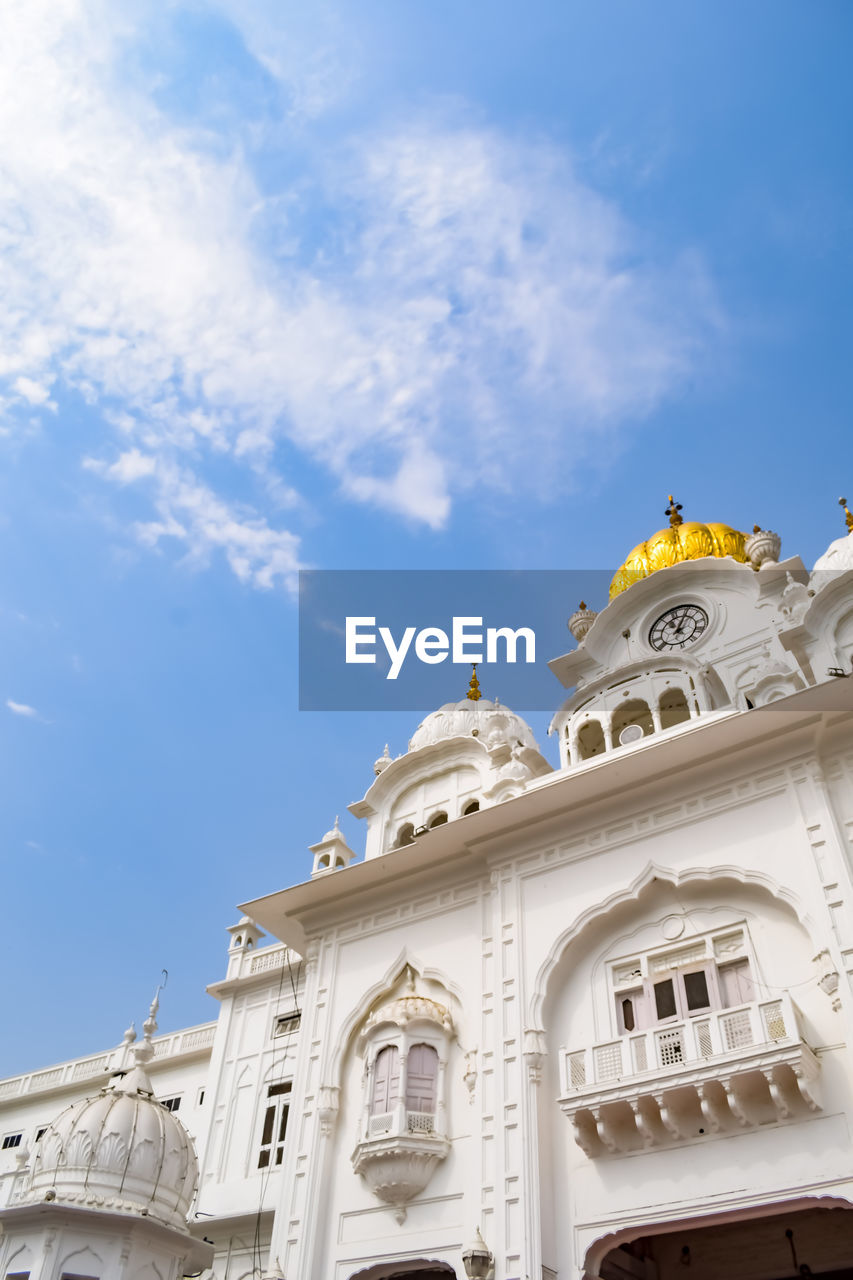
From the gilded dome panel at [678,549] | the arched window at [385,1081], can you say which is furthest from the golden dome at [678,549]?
the arched window at [385,1081]

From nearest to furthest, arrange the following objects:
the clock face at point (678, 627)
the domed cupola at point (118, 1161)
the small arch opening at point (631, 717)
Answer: the domed cupola at point (118, 1161), the small arch opening at point (631, 717), the clock face at point (678, 627)

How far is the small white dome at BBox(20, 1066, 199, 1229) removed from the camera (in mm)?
12883

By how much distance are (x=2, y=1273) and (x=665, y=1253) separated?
9.52m

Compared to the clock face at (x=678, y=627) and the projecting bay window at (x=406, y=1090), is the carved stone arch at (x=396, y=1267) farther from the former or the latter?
the clock face at (x=678, y=627)

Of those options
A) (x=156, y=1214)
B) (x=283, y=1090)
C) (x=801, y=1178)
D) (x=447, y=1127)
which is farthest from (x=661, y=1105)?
(x=283, y=1090)

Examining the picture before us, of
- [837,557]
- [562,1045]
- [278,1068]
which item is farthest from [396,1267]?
[837,557]

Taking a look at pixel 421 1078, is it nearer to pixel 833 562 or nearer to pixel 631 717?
pixel 631 717

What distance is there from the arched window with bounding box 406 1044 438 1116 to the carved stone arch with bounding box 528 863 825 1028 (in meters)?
1.79

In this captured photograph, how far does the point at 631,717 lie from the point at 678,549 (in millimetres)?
5886

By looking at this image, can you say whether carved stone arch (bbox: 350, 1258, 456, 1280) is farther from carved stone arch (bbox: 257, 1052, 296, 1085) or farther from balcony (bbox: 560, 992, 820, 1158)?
carved stone arch (bbox: 257, 1052, 296, 1085)

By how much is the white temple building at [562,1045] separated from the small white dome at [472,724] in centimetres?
92

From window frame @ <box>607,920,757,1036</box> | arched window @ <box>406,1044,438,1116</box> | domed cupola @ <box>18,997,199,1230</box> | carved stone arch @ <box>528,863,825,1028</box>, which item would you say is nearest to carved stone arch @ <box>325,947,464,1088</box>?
arched window @ <box>406,1044,438,1116</box>

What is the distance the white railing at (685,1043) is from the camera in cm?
1252

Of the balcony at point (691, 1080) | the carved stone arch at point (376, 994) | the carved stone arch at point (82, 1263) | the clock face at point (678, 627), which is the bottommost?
the carved stone arch at point (82, 1263)
